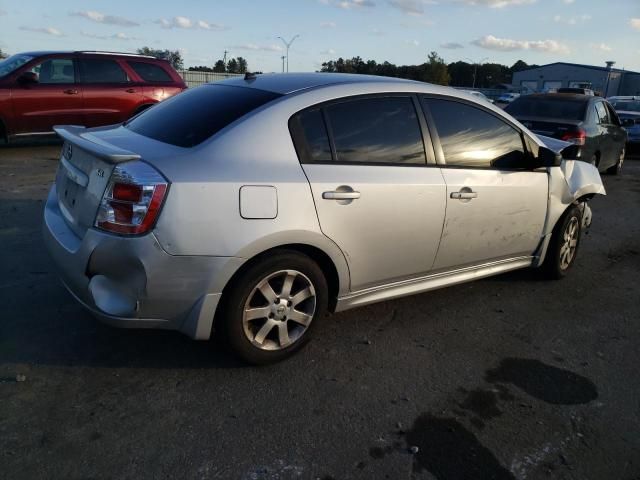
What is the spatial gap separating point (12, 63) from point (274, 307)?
29.2 feet

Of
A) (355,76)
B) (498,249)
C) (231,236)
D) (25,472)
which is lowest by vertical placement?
(25,472)

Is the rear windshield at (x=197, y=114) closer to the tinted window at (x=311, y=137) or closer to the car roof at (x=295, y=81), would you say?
the car roof at (x=295, y=81)

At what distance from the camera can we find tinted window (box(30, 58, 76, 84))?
9.36 meters

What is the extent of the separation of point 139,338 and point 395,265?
174cm

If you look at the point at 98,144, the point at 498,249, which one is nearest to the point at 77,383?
the point at 98,144

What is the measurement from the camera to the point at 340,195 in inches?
121

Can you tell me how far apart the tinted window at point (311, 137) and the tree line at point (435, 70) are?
1751 inches

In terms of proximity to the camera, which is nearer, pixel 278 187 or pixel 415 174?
pixel 278 187

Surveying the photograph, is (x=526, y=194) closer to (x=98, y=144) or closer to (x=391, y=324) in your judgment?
(x=391, y=324)

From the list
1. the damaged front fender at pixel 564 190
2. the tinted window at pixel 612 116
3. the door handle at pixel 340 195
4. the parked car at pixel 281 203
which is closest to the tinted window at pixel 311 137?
the parked car at pixel 281 203

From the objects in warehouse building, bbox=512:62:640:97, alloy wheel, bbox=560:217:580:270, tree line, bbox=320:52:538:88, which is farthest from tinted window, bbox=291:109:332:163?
warehouse building, bbox=512:62:640:97

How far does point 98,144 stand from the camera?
3006mm

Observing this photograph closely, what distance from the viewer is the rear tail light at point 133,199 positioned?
2592 mm

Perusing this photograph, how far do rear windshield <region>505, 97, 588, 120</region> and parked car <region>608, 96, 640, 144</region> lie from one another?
8.88 ft
